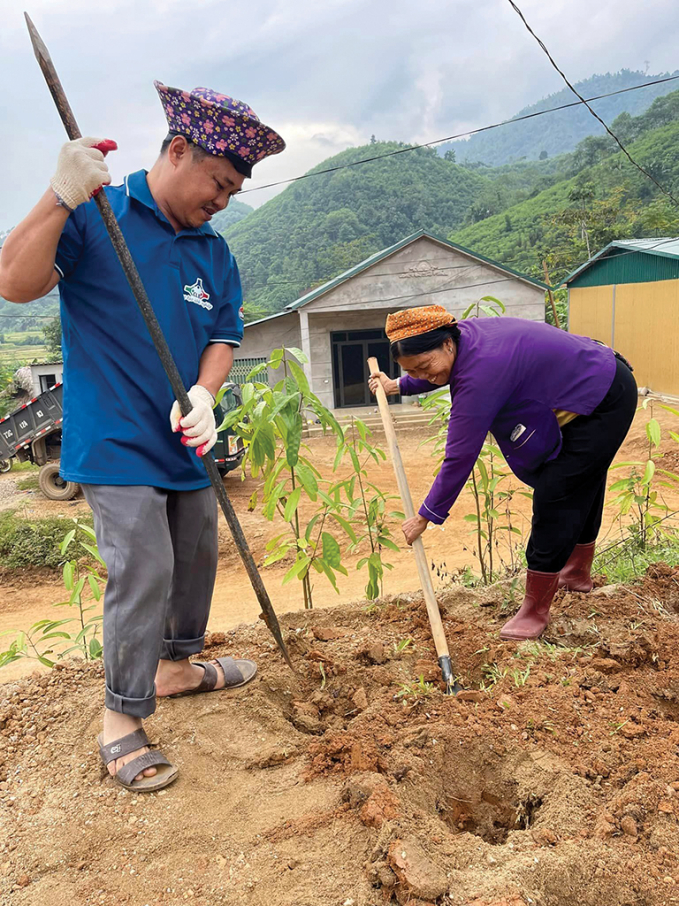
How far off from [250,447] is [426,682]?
116 cm

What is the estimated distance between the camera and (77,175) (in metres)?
1.56

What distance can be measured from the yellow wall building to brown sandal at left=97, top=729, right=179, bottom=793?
46.2 ft

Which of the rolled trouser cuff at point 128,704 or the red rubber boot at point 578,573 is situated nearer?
the rolled trouser cuff at point 128,704

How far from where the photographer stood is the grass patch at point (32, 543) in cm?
708

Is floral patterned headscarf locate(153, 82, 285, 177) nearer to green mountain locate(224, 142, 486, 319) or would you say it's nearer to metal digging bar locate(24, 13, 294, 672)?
metal digging bar locate(24, 13, 294, 672)

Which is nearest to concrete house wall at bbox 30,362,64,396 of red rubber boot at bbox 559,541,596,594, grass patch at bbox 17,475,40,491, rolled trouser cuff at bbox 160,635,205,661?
grass patch at bbox 17,475,40,491

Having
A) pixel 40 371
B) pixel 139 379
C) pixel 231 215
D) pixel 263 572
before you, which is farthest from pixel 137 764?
pixel 231 215

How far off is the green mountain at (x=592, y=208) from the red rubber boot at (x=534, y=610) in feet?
69.8

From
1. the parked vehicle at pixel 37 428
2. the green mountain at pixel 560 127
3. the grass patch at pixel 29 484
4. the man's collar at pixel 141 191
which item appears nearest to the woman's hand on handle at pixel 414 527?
the man's collar at pixel 141 191

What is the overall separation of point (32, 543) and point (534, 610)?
6294 millimetres

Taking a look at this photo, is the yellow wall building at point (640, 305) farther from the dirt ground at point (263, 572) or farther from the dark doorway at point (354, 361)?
the dark doorway at point (354, 361)

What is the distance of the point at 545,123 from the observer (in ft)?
503

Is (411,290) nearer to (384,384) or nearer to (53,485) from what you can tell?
(53,485)

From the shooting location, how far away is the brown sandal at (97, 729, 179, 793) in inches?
72.9
